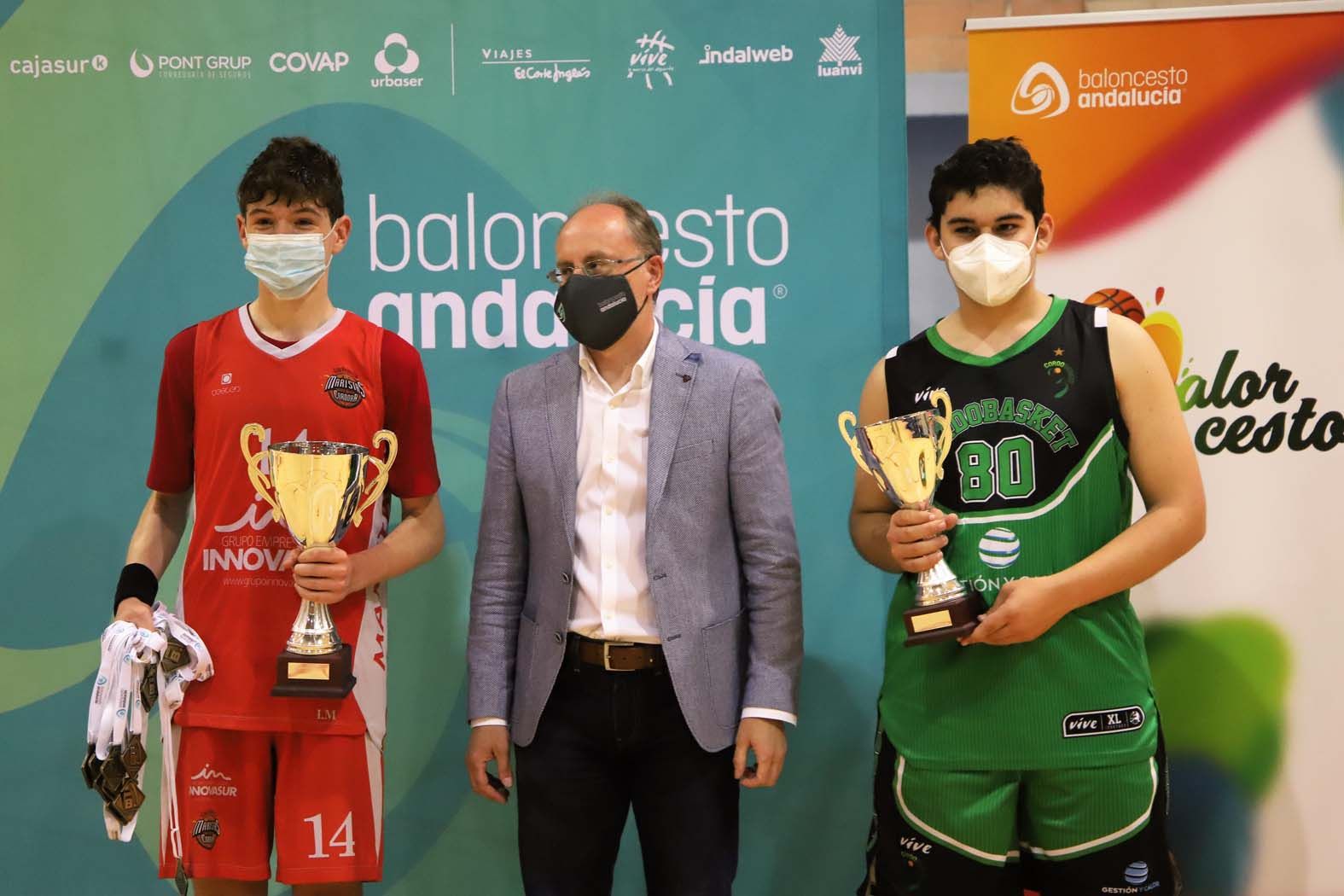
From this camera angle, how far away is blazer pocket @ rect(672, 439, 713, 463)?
269 cm

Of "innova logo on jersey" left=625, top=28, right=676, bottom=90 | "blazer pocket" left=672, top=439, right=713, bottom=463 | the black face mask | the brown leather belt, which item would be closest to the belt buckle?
the brown leather belt

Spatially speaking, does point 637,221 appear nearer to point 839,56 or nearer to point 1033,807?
point 839,56

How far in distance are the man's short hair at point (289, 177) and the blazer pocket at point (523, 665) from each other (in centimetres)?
109

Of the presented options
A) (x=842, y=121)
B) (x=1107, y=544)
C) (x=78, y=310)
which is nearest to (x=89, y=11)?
(x=78, y=310)

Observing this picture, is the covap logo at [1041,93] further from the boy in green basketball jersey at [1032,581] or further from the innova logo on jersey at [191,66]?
the innova logo on jersey at [191,66]

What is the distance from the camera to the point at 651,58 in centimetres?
→ 374

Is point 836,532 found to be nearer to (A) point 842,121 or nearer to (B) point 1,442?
(A) point 842,121

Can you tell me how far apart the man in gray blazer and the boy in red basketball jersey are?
0.29 meters

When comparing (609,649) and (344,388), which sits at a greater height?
(344,388)

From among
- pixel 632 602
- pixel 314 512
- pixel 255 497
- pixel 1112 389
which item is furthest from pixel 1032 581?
pixel 255 497

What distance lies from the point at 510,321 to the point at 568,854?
67.0 inches

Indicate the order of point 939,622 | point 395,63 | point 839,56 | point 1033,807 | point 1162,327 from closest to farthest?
point 939,622
point 1033,807
point 1162,327
point 839,56
point 395,63

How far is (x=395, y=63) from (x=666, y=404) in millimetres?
1761

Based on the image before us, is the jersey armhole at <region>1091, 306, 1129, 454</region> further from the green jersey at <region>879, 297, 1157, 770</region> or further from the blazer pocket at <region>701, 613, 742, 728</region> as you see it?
the blazer pocket at <region>701, 613, 742, 728</region>
